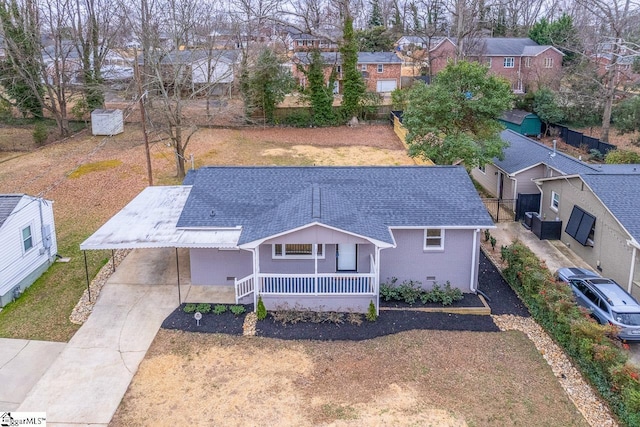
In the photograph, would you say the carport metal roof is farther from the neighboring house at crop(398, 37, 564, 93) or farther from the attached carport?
the neighboring house at crop(398, 37, 564, 93)

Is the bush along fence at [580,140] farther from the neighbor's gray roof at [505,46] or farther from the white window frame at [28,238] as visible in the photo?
the white window frame at [28,238]

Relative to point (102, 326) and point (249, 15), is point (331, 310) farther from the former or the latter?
point (249, 15)

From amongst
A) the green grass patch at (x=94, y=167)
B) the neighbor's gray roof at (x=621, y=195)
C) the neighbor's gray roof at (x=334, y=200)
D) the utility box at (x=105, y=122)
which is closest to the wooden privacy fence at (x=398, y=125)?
the green grass patch at (x=94, y=167)

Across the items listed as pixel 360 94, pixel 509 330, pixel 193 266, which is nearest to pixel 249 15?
pixel 360 94

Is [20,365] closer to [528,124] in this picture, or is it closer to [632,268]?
[632,268]

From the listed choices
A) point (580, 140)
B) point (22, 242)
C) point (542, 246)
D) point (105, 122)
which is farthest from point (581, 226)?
point (105, 122)

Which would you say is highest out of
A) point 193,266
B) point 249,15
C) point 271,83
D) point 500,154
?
point 249,15

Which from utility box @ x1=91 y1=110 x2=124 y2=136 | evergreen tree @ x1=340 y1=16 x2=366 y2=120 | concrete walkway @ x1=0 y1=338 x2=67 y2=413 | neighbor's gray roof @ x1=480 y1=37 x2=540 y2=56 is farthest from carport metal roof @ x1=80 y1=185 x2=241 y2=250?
neighbor's gray roof @ x1=480 y1=37 x2=540 y2=56
